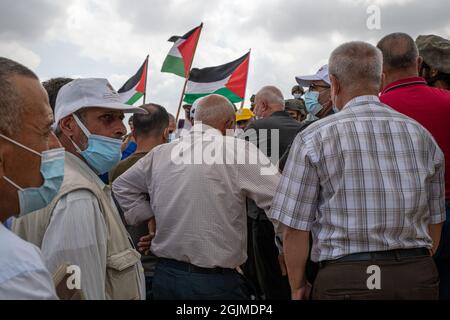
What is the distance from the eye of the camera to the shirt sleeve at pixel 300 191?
251cm

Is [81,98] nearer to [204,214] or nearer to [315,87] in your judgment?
[204,214]

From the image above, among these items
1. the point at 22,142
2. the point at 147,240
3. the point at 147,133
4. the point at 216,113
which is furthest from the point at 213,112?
the point at 22,142

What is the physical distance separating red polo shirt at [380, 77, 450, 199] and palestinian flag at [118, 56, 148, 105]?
811cm

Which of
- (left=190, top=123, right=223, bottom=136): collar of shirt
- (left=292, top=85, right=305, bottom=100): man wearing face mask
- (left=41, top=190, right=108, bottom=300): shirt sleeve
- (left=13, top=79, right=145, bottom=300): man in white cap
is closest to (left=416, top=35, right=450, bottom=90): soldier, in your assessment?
(left=190, top=123, right=223, bottom=136): collar of shirt

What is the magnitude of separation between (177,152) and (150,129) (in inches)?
36.7

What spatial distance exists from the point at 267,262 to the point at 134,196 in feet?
3.96

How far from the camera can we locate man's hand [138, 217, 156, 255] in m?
3.57

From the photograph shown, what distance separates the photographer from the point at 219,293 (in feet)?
10.3

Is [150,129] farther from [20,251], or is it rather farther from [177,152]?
[20,251]

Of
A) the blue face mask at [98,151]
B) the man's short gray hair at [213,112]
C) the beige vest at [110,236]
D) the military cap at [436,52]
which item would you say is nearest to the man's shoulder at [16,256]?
the beige vest at [110,236]

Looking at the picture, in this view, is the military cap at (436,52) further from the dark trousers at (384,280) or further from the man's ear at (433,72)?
the dark trousers at (384,280)

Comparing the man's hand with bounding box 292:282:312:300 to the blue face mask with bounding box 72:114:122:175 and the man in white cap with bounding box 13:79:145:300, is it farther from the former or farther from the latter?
the blue face mask with bounding box 72:114:122:175

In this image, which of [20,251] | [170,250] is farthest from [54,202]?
[170,250]

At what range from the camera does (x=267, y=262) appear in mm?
3896
